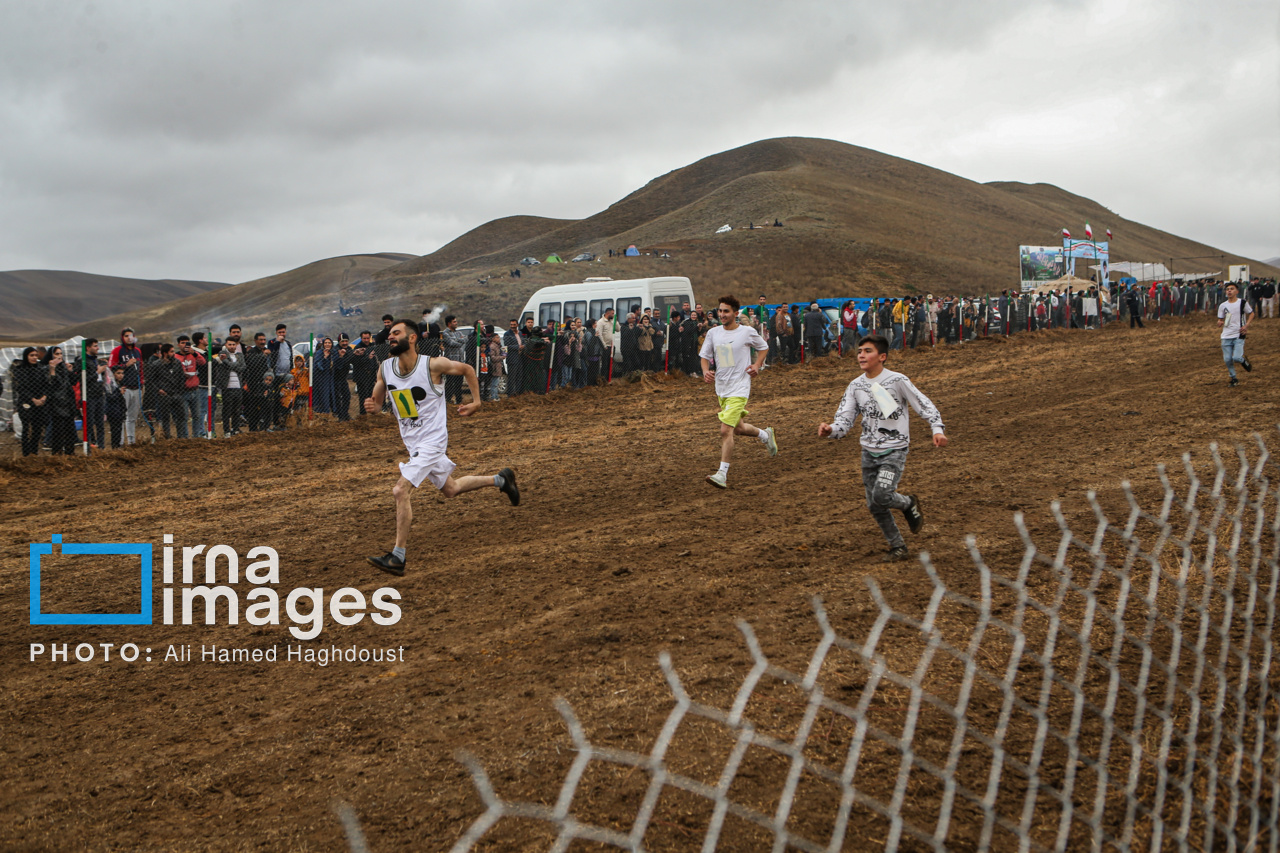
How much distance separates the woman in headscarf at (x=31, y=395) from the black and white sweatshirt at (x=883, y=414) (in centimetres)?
1130

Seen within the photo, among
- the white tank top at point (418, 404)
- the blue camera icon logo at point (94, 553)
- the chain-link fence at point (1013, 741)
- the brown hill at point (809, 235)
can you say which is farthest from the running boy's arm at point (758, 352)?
the brown hill at point (809, 235)

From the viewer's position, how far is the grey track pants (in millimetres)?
6738

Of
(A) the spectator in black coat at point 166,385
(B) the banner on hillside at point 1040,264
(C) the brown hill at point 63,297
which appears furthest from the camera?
(C) the brown hill at point 63,297

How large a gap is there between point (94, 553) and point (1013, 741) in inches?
308

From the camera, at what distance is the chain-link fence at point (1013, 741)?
307cm

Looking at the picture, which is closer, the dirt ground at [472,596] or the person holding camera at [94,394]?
the dirt ground at [472,596]

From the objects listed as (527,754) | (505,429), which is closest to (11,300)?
(505,429)

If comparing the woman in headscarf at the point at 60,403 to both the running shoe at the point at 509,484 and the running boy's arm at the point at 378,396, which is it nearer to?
the running boy's arm at the point at 378,396

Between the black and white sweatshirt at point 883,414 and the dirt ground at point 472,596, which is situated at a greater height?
the black and white sweatshirt at point 883,414

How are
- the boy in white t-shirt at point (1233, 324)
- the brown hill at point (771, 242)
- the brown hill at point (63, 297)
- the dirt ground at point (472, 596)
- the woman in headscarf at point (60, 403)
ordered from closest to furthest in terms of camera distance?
the dirt ground at point (472, 596), the woman in headscarf at point (60, 403), the boy in white t-shirt at point (1233, 324), the brown hill at point (771, 242), the brown hill at point (63, 297)

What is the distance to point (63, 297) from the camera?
17275cm

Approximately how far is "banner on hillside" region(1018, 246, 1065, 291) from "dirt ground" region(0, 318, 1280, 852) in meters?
42.2

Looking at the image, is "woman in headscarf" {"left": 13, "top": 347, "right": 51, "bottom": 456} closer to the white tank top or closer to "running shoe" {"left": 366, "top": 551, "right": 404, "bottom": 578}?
the white tank top

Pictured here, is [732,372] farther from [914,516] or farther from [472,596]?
[472,596]
